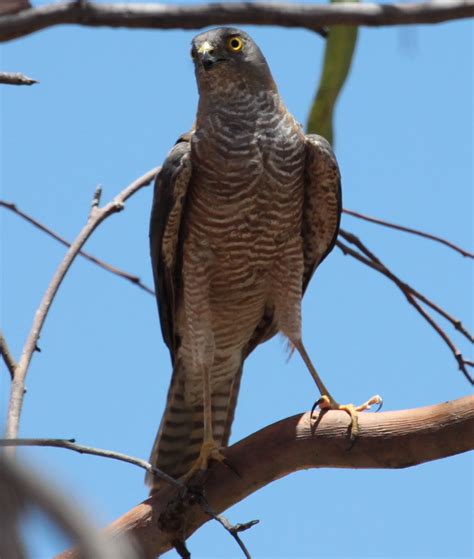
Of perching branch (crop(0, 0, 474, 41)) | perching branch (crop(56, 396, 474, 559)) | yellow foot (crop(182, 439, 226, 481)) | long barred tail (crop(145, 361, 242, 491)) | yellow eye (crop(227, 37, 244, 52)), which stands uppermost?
yellow eye (crop(227, 37, 244, 52))

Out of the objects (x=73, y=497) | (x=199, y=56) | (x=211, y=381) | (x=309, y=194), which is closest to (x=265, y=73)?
(x=199, y=56)

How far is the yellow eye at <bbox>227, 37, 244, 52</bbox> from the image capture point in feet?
17.0

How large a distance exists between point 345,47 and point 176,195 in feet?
6.33

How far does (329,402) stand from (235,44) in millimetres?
2147

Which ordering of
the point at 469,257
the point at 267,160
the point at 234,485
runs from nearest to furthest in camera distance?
the point at 234,485, the point at 469,257, the point at 267,160

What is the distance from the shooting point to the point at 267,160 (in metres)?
5.10

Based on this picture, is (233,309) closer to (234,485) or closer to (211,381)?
(211,381)

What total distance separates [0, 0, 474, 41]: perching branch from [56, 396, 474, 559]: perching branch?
7.95ft

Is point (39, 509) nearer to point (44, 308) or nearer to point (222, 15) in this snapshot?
point (222, 15)

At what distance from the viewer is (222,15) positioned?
4.56ft

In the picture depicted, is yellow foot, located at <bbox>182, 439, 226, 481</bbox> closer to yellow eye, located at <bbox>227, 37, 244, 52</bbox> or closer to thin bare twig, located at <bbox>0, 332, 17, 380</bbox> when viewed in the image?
thin bare twig, located at <bbox>0, 332, 17, 380</bbox>

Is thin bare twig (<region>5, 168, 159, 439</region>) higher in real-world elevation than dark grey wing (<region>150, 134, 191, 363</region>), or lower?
lower

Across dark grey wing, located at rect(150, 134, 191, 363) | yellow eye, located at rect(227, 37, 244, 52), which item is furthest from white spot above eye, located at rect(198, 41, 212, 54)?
dark grey wing, located at rect(150, 134, 191, 363)

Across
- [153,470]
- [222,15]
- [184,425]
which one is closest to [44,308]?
[153,470]
